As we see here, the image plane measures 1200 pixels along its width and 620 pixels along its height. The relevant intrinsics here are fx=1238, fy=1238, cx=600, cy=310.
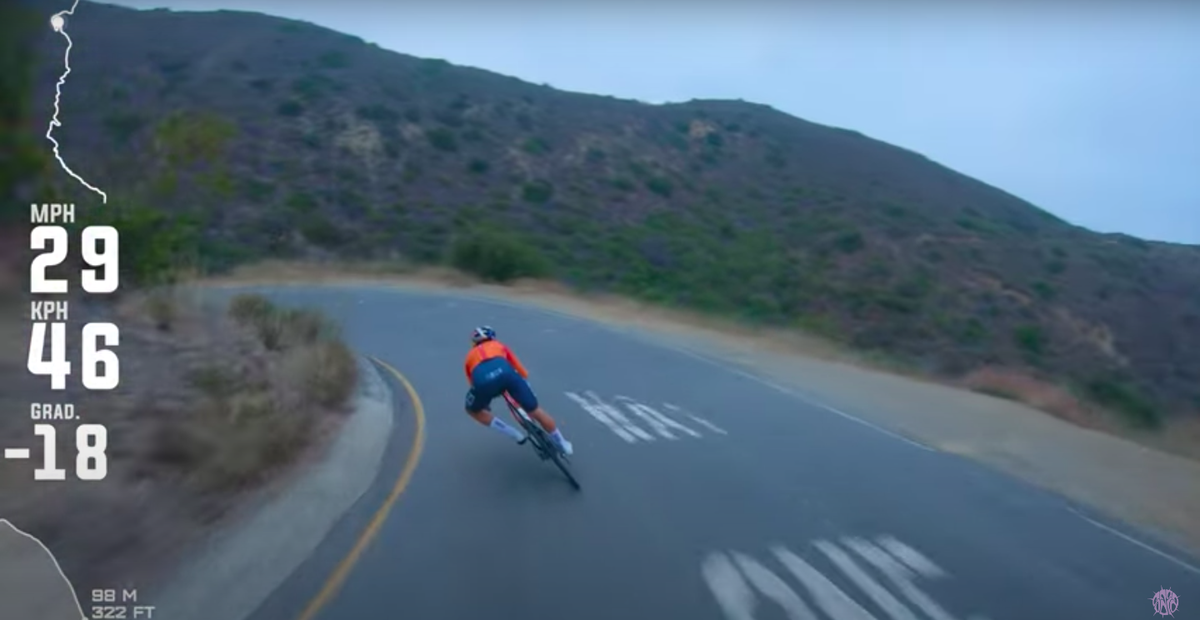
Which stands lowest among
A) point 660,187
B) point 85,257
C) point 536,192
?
point 536,192

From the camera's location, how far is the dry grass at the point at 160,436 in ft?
29.1

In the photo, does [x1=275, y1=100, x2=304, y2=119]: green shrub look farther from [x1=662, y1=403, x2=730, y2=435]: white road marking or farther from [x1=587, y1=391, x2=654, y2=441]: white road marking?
[x1=662, y1=403, x2=730, y2=435]: white road marking

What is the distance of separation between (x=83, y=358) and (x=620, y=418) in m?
9.13

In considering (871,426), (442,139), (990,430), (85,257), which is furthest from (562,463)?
(442,139)

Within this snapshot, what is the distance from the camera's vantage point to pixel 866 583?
9.12 meters

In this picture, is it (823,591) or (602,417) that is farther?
(602,417)

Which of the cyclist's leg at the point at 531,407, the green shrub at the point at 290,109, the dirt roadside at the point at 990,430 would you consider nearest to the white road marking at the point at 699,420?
the dirt roadside at the point at 990,430

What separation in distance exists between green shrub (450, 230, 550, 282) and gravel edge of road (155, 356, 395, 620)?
3097cm

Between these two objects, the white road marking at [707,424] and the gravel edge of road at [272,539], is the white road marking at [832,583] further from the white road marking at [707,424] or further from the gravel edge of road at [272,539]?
the white road marking at [707,424]

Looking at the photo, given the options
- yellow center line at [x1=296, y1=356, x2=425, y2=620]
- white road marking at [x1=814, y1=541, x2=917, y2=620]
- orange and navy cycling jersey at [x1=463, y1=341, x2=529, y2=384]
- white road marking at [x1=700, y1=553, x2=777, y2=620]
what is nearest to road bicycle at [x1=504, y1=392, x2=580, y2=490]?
orange and navy cycling jersey at [x1=463, y1=341, x2=529, y2=384]

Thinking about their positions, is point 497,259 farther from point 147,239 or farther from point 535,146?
point 147,239

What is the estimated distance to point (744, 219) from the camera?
235ft

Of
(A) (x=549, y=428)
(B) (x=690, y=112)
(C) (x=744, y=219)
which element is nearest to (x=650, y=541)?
(A) (x=549, y=428)

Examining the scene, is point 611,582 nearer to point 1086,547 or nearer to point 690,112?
point 1086,547
